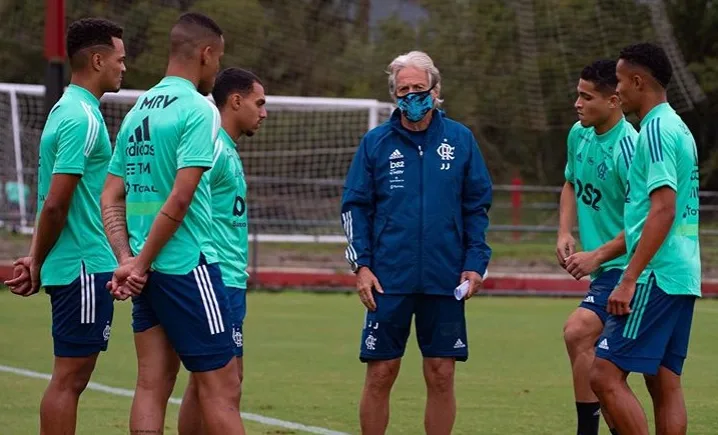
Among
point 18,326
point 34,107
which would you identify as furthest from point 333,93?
point 18,326

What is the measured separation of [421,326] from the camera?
7695 millimetres

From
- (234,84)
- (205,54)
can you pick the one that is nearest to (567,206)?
(234,84)

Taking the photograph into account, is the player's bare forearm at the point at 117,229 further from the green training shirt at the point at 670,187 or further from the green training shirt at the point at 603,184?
the green training shirt at the point at 603,184

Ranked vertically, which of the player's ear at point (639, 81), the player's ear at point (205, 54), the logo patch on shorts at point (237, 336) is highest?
the player's ear at point (205, 54)

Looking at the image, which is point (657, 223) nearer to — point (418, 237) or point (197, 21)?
point (418, 237)

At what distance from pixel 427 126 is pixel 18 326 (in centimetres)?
848

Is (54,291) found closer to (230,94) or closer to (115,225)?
(115,225)

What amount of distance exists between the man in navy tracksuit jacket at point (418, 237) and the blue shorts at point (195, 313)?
4.45 ft

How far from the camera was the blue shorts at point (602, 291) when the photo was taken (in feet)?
27.1

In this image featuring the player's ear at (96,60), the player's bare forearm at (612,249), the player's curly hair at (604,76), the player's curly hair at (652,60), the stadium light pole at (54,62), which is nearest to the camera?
the player's curly hair at (652,60)

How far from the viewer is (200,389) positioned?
650 centimetres

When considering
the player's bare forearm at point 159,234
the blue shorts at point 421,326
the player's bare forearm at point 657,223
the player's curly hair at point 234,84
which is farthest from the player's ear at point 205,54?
the player's bare forearm at point 657,223

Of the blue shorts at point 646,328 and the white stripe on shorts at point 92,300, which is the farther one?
the white stripe on shorts at point 92,300

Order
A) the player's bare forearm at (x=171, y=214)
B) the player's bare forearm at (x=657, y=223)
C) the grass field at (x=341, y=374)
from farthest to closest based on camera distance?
the grass field at (x=341, y=374)
the player's bare forearm at (x=657, y=223)
the player's bare forearm at (x=171, y=214)
